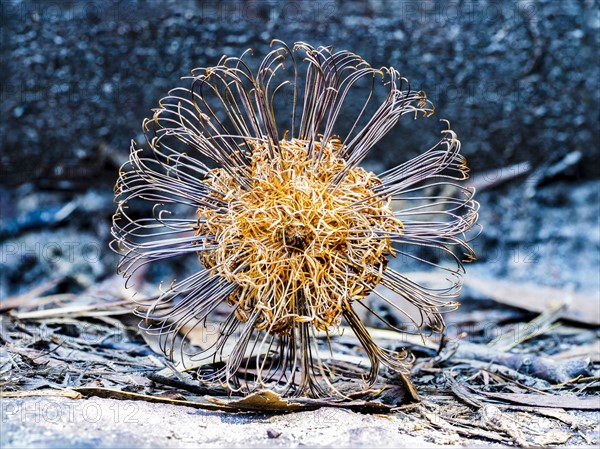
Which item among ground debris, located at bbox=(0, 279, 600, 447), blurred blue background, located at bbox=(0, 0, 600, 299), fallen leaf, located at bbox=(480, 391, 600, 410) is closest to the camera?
ground debris, located at bbox=(0, 279, 600, 447)

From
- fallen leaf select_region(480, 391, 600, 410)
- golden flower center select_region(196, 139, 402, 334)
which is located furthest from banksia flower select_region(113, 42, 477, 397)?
fallen leaf select_region(480, 391, 600, 410)

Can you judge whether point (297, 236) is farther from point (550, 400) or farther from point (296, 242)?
point (550, 400)

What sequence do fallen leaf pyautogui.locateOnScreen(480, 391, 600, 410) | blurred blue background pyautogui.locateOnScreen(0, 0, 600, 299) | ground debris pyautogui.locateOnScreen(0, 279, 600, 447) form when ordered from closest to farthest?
ground debris pyautogui.locateOnScreen(0, 279, 600, 447) → fallen leaf pyautogui.locateOnScreen(480, 391, 600, 410) → blurred blue background pyautogui.locateOnScreen(0, 0, 600, 299)

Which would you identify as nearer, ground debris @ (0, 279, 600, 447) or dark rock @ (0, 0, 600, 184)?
ground debris @ (0, 279, 600, 447)

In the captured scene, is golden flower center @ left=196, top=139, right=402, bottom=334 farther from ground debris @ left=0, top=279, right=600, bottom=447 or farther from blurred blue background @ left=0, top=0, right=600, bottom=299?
blurred blue background @ left=0, top=0, right=600, bottom=299

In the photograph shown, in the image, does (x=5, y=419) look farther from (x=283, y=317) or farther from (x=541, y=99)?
(x=541, y=99)

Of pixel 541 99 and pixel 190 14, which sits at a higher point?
pixel 190 14

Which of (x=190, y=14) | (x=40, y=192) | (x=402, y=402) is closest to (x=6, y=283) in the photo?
(x=40, y=192)

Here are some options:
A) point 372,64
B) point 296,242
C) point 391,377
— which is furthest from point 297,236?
point 372,64
